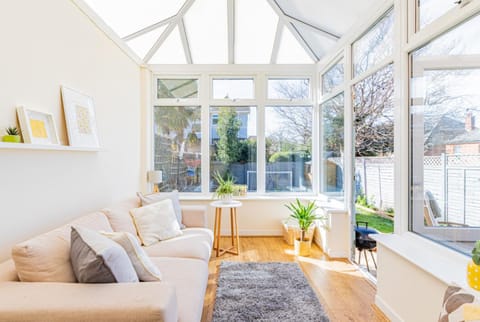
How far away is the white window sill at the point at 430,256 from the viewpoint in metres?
1.62

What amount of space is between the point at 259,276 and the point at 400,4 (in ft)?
9.54

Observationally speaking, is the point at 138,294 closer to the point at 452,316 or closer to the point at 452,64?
the point at 452,316

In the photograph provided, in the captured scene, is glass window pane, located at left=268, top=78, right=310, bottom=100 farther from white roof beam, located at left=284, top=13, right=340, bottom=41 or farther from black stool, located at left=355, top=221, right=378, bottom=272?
black stool, located at left=355, top=221, right=378, bottom=272

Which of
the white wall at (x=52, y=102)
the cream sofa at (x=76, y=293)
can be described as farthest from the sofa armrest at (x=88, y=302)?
the white wall at (x=52, y=102)

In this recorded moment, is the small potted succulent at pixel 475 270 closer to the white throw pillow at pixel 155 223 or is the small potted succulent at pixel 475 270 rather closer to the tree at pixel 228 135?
the white throw pillow at pixel 155 223

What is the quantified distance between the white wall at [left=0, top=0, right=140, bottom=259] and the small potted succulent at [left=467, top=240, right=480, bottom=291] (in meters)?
2.75

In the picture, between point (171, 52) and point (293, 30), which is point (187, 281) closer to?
point (171, 52)

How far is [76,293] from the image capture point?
49.9 inches

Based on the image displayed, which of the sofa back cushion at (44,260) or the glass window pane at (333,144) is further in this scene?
the glass window pane at (333,144)

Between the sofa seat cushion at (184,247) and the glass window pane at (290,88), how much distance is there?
114 inches

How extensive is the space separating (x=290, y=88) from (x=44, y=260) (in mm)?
4214

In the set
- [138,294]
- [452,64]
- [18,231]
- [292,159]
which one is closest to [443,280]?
[452,64]

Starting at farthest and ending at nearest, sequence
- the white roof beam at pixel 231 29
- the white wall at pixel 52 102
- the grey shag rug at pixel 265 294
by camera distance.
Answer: the white roof beam at pixel 231 29, the grey shag rug at pixel 265 294, the white wall at pixel 52 102

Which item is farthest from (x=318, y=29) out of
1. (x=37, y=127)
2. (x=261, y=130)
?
(x=37, y=127)
